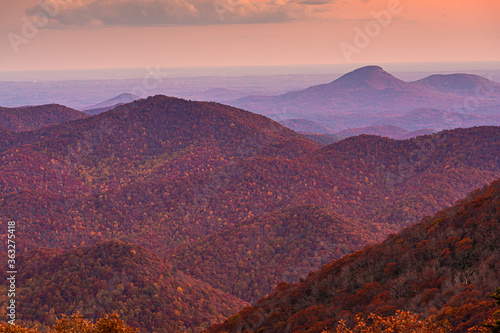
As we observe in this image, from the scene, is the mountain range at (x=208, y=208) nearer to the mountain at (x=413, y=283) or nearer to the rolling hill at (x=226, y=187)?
the mountain at (x=413, y=283)

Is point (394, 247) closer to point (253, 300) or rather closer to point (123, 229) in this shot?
point (253, 300)

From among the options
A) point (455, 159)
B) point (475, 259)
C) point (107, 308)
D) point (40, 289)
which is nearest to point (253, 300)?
point (107, 308)

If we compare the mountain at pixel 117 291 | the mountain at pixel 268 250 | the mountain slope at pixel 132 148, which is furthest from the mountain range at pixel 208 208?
the mountain slope at pixel 132 148

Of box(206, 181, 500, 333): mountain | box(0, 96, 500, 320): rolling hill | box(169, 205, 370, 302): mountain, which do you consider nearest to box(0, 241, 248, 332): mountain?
box(169, 205, 370, 302): mountain

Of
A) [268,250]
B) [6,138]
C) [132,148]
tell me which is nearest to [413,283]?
[268,250]

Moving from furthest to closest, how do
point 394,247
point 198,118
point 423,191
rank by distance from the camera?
point 198,118 < point 423,191 < point 394,247

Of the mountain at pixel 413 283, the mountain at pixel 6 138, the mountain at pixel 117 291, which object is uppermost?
the mountain at pixel 413 283
